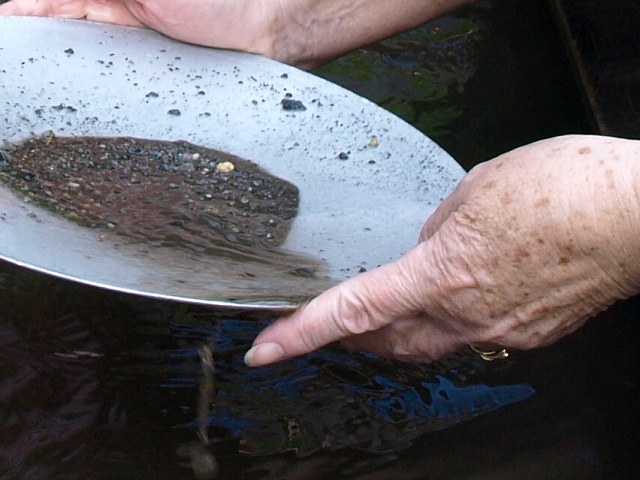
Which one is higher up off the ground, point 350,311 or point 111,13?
point 111,13

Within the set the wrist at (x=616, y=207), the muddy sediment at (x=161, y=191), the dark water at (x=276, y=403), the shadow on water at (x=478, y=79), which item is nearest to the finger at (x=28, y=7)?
the muddy sediment at (x=161, y=191)

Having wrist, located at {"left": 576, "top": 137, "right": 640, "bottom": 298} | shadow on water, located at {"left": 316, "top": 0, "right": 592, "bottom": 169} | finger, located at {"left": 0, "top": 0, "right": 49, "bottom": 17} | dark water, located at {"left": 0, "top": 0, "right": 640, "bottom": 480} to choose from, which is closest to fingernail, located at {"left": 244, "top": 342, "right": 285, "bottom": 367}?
dark water, located at {"left": 0, "top": 0, "right": 640, "bottom": 480}

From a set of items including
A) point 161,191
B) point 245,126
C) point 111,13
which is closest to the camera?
point 161,191

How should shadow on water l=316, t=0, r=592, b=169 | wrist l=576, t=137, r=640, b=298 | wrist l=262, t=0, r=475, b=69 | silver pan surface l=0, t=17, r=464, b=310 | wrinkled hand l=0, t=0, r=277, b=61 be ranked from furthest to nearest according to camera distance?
shadow on water l=316, t=0, r=592, b=169 < wrist l=262, t=0, r=475, b=69 < wrinkled hand l=0, t=0, r=277, b=61 < silver pan surface l=0, t=17, r=464, b=310 < wrist l=576, t=137, r=640, b=298

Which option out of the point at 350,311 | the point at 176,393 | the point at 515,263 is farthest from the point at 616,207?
the point at 176,393

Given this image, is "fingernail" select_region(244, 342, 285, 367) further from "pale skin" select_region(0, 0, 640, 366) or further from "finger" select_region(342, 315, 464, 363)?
"finger" select_region(342, 315, 464, 363)

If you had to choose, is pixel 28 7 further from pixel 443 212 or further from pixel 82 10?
pixel 443 212

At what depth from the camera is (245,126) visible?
4.97ft

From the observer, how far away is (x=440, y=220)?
128cm

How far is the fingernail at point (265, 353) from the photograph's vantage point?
1.23 meters

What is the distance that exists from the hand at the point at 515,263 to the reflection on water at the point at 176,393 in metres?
0.26

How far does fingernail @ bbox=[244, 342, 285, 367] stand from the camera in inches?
48.5

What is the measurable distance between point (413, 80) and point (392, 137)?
0.80 metres

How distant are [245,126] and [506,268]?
570mm
